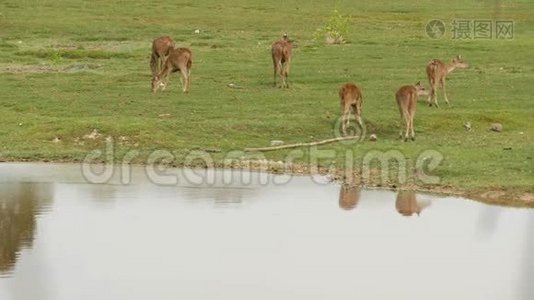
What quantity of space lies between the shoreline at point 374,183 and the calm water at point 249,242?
0.36m

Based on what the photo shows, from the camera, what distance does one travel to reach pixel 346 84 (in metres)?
22.3

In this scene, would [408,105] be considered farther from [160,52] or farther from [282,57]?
[160,52]

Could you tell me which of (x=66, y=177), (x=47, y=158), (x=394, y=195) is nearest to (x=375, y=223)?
(x=394, y=195)

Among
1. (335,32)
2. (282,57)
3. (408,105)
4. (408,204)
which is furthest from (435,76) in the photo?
(335,32)

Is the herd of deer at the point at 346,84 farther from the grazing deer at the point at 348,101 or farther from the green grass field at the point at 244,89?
the green grass field at the point at 244,89

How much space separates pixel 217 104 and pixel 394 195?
748 centimetres

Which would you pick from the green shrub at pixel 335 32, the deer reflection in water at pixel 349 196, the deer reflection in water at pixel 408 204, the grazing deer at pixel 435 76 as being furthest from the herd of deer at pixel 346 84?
the green shrub at pixel 335 32

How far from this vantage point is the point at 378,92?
26250 millimetres

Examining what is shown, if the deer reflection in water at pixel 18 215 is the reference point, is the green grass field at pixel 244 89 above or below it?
above

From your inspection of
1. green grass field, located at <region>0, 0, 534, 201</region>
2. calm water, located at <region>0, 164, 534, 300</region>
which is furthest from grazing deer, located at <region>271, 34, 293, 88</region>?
calm water, located at <region>0, 164, 534, 300</region>

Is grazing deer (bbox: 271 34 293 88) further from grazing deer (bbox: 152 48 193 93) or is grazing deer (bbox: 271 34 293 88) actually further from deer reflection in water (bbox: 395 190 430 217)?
deer reflection in water (bbox: 395 190 430 217)

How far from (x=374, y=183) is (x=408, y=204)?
1451 millimetres

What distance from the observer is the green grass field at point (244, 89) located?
67.3 ft

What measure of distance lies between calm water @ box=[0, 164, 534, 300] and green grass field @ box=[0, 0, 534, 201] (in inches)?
74.6
